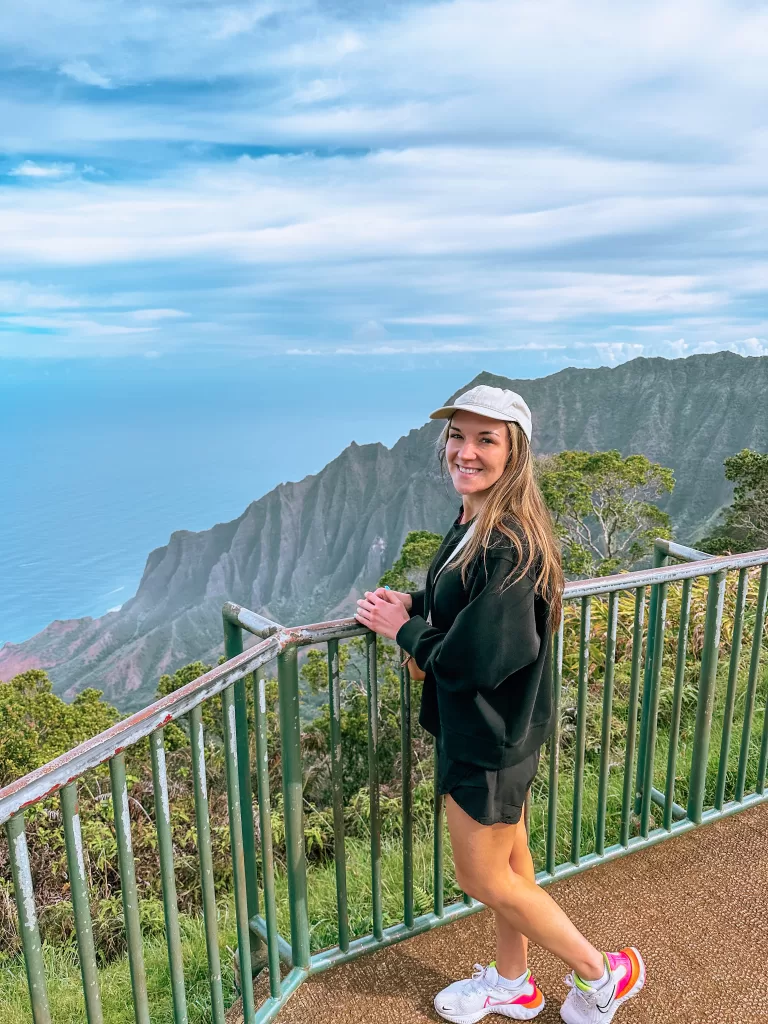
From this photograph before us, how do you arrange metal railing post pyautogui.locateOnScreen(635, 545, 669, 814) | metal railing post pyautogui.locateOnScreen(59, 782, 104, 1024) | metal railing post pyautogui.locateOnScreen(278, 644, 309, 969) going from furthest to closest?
metal railing post pyautogui.locateOnScreen(635, 545, 669, 814), metal railing post pyautogui.locateOnScreen(278, 644, 309, 969), metal railing post pyautogui.locateOnScreen(59, 782, 104, 1024)

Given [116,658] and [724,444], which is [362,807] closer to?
[724,444]

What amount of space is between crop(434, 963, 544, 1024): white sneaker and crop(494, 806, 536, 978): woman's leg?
4 centimetres

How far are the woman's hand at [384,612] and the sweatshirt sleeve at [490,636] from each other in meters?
0.19

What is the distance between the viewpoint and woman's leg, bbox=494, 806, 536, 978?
212cm

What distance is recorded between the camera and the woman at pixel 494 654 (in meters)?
1.75

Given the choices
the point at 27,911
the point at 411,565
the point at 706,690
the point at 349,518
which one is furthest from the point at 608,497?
the point at 349,518

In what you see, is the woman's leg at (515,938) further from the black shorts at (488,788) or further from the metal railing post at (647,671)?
the metal railing post at (647,671)

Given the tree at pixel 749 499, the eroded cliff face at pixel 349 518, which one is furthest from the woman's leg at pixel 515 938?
the eroded cliff face at pixel 349 518

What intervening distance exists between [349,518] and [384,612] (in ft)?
345

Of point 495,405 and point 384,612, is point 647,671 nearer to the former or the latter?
point 384,612

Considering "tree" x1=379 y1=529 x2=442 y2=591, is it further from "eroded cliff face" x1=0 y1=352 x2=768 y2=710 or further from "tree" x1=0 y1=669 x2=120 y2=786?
"eroded cliff face" x1=0 y1=352 x2=768 y2=710

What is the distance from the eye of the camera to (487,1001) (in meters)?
2.17

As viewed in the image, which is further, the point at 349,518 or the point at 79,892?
the point at 349,518

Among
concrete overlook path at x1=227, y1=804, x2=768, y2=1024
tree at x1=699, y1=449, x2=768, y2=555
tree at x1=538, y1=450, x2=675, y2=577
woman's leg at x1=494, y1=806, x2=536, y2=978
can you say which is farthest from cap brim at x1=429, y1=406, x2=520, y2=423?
tree at x1=699, y1=449, x2=768, y2=555
